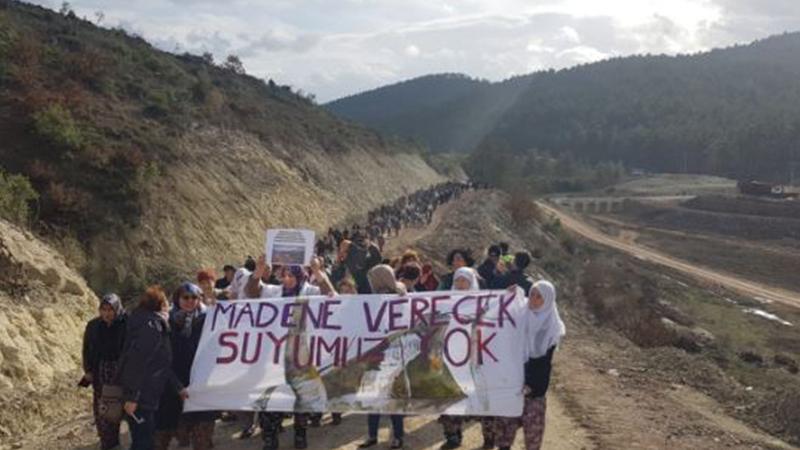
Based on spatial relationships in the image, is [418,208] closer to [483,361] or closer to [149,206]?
[149,206]

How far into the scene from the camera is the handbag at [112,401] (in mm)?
7043

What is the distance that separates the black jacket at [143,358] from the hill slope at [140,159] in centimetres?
1041

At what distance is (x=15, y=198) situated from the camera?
14945 mm

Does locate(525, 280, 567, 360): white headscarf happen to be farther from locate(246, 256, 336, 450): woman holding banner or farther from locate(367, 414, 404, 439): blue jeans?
locate(246, 256, 336, 450): woman holding banner

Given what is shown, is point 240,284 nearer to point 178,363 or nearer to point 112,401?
point 178,363

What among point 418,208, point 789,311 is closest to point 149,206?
point 418,208

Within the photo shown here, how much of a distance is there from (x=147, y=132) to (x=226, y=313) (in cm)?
1837

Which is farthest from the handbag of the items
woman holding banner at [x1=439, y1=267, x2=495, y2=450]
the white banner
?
woman holding banner at [x1=439, y1=267, x2=495, y2=450]

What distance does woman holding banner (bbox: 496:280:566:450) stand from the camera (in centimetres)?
716

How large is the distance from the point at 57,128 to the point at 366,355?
14.6m

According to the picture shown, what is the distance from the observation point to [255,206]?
87.6 feet

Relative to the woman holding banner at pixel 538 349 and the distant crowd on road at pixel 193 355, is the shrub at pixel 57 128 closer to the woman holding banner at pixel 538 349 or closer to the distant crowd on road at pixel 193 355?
the distant crowd on road at pixel 193 355

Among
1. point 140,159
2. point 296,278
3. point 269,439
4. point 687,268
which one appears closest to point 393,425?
point 269,439

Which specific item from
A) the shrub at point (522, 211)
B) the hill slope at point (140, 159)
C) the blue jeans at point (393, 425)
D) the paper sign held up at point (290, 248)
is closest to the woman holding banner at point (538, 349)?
the blue jeans at point (393, 425)
